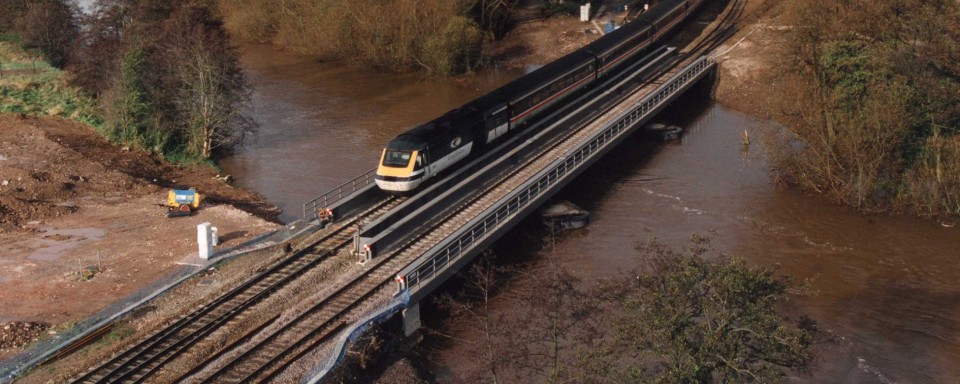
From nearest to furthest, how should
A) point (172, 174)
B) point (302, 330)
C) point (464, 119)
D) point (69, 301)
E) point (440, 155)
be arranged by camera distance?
point (302, 330) < point (69, 301) < point (440, 155) < point (464, 119) < point (172, 174)

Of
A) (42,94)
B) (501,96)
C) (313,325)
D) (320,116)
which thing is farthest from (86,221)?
(42,94)

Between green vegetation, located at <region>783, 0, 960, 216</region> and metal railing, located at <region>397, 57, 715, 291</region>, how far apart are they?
6.80 meters

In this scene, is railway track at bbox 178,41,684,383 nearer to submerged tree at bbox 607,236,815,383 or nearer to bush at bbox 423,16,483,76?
submerged tree at bbox 607,236,815,383

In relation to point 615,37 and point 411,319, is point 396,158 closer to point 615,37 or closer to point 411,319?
point 411,319

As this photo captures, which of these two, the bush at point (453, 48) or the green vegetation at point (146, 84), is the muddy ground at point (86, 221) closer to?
the green vegetation at point (146, 84)

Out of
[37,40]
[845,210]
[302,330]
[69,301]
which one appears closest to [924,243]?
[845,210]

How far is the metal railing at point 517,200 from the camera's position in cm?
2202

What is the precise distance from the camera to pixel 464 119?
29703 millimetres

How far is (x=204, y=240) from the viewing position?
23.6 meters

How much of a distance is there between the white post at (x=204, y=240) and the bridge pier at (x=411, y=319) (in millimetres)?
6236

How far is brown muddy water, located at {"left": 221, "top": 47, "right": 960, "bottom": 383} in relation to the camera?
74.1 ft

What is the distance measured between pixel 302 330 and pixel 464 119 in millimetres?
11736

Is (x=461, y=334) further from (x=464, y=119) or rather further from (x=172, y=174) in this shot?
(x=172, y=174)

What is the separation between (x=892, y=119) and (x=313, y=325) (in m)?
20.8
